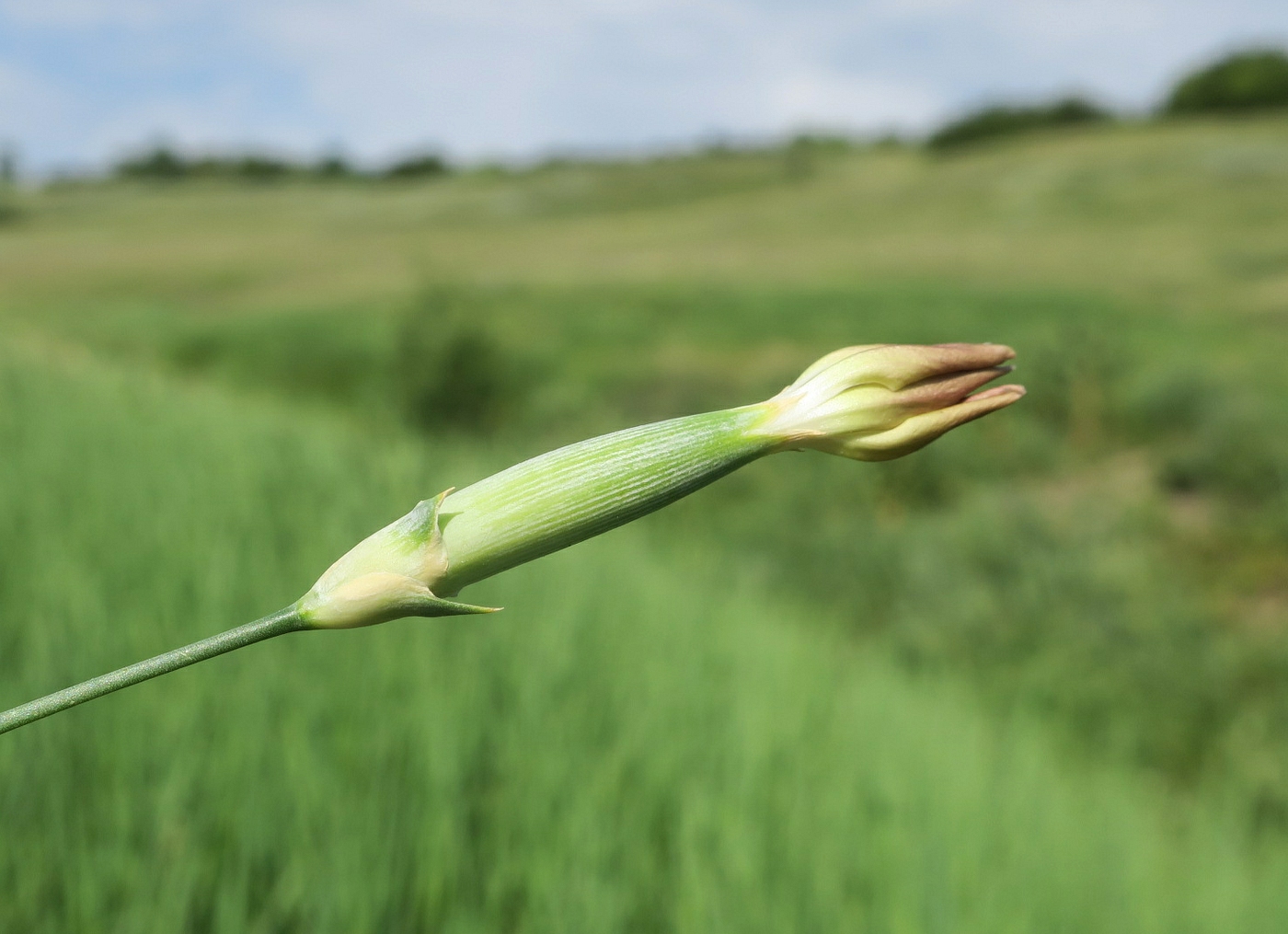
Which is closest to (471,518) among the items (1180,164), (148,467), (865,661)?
(148,467)

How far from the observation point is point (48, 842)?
1240mm

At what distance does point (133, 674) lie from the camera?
0.69 ft

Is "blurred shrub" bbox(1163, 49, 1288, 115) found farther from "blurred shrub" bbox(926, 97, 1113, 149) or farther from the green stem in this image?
the green stem

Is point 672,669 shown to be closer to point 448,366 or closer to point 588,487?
point 588,487

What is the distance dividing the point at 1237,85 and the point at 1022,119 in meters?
6.29

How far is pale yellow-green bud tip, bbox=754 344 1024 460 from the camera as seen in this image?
13.1 inches

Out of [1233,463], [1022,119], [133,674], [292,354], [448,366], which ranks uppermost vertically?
[1022,119]

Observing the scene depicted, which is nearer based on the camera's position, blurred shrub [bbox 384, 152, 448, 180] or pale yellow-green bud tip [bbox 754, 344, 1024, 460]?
pale yellow-green bud tip [bbox 754, 344, 1024, 460]

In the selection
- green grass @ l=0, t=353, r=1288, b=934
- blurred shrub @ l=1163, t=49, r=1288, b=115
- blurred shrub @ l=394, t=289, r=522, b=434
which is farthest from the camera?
blurred shrub @ l=1163, t=49, r=1288, b=115

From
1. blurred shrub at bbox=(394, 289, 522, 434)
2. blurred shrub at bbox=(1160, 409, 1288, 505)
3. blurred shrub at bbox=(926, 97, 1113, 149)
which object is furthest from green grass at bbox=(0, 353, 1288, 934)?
blurred shrub at bbox=(926, 97, 1113, 149)

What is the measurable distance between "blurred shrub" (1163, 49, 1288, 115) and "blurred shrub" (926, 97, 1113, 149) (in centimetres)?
257

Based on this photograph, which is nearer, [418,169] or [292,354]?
[292,354]

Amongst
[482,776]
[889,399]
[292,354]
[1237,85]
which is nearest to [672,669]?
[482,776]

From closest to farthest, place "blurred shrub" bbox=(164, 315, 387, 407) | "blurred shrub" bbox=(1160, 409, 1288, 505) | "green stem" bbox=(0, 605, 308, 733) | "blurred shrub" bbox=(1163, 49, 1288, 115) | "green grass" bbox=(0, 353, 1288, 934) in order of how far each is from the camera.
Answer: "green stem" bbox=(0, 605, 308, 733) → "green grass" bbox=(0, 353, 1288, 934) → "blurred shrub" bbox=(1160, 409, 1288, 505) → "blurred shrub" bbox=(164, 315, 387, 407) → "blurred shrub" bbox=(1163, 49, 1288, 115)
